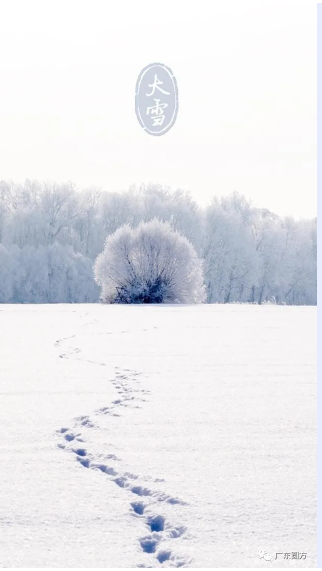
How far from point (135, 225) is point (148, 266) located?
1720cm

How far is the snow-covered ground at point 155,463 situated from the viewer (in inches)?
78.6

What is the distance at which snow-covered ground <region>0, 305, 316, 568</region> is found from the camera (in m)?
2.00

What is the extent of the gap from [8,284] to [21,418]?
103ft

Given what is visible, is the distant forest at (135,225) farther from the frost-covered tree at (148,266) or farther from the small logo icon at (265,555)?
the small logo icon at (265,555)

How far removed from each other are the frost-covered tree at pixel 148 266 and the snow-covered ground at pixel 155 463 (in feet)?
51.7

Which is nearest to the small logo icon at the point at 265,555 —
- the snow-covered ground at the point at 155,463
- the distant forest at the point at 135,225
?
the snow-covered ground at the point at 155,463

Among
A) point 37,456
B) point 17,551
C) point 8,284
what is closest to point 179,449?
point 37,456

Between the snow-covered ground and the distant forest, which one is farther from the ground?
the distant forest

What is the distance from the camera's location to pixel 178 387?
4.67 m

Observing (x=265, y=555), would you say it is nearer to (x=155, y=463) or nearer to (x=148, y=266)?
(x=155, y=463)

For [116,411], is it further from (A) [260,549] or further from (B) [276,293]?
(B) [276,293]

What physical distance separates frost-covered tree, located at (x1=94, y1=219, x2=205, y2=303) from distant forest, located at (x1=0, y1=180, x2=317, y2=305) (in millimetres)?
13673

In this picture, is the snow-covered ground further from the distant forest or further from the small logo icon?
the distant forest

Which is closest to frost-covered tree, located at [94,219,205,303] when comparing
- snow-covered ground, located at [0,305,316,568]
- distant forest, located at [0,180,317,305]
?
distant forest, located at [0,180,317,305]
